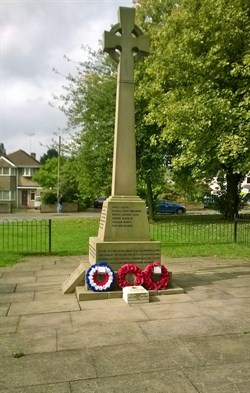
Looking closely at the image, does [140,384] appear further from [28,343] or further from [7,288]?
[7,288]

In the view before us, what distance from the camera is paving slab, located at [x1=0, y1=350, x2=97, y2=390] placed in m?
3.69

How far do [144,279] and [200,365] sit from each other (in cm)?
302

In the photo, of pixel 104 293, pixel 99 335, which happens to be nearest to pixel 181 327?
pixel 99 335

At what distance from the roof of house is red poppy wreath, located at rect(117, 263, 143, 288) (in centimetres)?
6067

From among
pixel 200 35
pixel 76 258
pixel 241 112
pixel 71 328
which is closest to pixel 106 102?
pixel 200 35

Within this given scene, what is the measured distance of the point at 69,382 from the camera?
364 cm

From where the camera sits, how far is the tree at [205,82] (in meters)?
13.3

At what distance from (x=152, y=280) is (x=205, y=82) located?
10.9 meters

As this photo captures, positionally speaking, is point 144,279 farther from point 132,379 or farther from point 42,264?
point 42,264

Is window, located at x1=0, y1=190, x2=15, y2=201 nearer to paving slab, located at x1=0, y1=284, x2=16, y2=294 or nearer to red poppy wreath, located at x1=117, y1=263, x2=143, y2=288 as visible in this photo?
paving slab, located at x1=0, y1=284, x2=16, y2=294

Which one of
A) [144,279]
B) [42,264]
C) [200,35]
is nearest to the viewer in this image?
[144,279]

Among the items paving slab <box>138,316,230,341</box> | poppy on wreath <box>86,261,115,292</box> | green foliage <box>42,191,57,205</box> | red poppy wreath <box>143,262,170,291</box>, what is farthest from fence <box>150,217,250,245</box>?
green foliage <box>42,191,57,205</box>

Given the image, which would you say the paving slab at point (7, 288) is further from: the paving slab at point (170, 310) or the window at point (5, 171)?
the window at point (5, 171)

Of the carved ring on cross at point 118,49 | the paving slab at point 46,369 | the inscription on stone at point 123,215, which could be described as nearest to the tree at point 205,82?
the carved ring on cross at point 118,49
